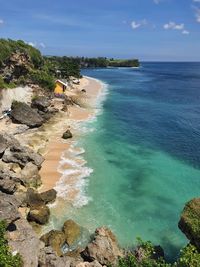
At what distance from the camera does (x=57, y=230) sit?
107 feet

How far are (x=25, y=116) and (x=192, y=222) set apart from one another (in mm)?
44653

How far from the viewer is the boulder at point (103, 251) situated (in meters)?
28.2

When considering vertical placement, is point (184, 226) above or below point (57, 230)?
above

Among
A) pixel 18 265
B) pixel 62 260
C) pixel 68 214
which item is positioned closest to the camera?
pixel 18 265

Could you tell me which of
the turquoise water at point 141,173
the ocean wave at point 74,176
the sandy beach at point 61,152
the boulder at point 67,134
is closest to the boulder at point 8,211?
the turquoise water at point 141,173

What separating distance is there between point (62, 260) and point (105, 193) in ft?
53.5

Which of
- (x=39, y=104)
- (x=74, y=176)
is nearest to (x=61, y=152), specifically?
(x=74, y=176)

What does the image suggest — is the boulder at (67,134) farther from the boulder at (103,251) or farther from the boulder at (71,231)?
the boulder at (103,251)

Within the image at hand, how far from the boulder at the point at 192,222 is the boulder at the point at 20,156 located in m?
23.8

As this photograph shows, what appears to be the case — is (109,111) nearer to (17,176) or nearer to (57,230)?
(17,176)

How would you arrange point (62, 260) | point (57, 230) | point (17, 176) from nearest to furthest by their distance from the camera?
point (62, 260), point (57, 230), point (17, 176)

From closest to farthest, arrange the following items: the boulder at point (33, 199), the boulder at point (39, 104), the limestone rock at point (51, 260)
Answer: the limestone rock at point (51, 260) → the boulder at point (33, 199) → the boulder at point (39, 104)

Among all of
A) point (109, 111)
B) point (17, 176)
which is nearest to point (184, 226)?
point (17, 176)

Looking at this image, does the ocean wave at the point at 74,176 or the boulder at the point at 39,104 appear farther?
the boulder at the point at 39,104
